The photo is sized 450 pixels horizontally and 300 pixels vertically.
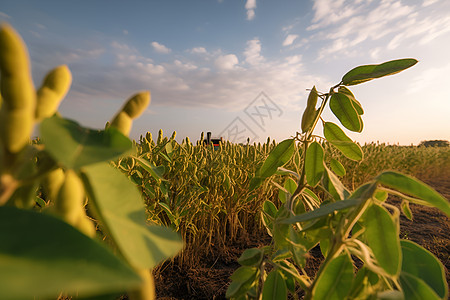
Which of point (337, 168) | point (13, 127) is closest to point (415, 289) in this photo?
point (337, 168)

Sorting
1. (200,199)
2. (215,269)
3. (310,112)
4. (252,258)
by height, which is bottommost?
(215,269)

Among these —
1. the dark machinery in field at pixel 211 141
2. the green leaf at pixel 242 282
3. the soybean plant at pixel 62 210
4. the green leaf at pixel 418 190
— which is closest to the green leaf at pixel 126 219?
the soybean plant at pixel 62 210

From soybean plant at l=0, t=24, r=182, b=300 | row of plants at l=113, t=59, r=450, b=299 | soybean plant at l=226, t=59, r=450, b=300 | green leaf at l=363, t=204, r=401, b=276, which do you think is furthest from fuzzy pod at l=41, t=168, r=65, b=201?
green leaf at l=363, t=204, r=401, b=276

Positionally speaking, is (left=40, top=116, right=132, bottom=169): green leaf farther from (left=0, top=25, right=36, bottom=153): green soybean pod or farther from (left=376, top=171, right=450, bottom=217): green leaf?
(left=376, top=171, right=450, bottom=217): green leaf

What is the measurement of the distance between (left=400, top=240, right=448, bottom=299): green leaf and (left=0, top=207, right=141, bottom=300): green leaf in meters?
0.43

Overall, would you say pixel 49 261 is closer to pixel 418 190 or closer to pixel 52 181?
pixel 52 181

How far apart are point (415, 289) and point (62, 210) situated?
0.43 meters

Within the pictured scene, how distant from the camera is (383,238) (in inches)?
13.6

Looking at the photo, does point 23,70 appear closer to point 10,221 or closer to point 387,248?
point 10,221

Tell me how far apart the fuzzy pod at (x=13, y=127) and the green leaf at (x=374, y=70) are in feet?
1.74

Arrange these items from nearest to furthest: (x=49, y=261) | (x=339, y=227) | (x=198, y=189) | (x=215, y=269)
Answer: (x=49, y=261) < (x=339, y=227) < (x=198, y=189) < (x=215, y=269)

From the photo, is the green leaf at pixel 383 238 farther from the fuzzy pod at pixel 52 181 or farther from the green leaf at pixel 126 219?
the fuzzy pod at pixel 52 181

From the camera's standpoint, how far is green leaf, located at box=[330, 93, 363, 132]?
568mm

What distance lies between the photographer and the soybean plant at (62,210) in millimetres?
145
